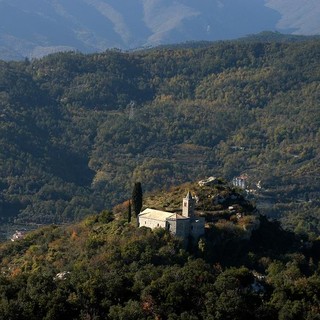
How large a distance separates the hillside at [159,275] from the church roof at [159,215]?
0.95m

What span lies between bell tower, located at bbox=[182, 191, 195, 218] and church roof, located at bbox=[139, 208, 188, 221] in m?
0.44

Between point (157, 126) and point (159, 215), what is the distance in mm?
84579

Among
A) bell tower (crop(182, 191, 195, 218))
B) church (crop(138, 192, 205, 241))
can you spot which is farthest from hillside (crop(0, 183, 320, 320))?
bell tower (crop(182, 191, 195, 218))

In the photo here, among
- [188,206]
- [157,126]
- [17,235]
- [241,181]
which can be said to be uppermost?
[157,126]

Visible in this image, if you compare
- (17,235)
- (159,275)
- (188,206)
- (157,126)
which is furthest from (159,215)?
(157,126)

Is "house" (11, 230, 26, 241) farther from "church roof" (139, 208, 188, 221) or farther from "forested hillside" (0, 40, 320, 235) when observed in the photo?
"church roof" (139, 208, 188, 221)

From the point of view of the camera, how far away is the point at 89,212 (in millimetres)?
94188

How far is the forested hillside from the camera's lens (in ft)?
351

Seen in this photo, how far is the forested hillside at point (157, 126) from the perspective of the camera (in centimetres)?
10700

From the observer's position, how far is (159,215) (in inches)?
1954

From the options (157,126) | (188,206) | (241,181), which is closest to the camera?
(188,206)

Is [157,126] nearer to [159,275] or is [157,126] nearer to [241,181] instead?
[241,181]

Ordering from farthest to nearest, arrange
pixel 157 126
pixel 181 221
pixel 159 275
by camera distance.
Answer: pixel 157 126, pixel 181 221, pixel 159 275

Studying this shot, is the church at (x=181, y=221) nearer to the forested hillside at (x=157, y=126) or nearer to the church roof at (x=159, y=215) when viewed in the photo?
the church roof at (x=159, y=215)
